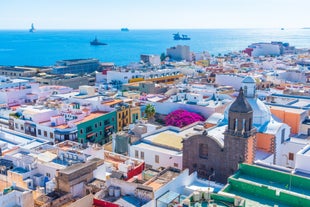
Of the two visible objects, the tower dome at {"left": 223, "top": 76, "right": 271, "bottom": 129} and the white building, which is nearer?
the tower dome at {"left": 223, "top": 76, "right": 271, "bottom": 129}

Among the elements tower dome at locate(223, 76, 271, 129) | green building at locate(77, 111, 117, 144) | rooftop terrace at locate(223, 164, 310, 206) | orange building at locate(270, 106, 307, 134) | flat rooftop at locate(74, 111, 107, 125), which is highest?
tower dome at locate(223, 76, 271, 129)

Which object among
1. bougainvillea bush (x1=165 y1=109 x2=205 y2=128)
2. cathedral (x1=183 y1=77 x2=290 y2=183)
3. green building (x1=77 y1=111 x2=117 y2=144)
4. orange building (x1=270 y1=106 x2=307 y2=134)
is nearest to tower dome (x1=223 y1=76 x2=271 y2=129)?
cathedral (x1=183 y1=77 x2=290 y2=183)

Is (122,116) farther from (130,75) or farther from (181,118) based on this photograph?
(130,75)

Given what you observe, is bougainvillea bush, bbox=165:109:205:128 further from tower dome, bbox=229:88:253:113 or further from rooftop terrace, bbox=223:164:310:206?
rooftop terrace, bbox=223:164:310:206

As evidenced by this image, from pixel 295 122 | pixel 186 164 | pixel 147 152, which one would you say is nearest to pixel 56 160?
pixel 147 152

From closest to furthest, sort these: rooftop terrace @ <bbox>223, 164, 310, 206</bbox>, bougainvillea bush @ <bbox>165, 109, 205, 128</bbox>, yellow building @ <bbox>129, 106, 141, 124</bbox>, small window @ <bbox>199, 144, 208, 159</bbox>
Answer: rooftop terrace @ <bbox>223, 164, 310, 206</bbox> < small window @ <bbox>199, 144, 208, 159</bbox> < bougainvillea bush @ <bbox>165, 109, 205, 128</bbox> < yellow building @ <bbox>129, 106, 141, 124</bbox>

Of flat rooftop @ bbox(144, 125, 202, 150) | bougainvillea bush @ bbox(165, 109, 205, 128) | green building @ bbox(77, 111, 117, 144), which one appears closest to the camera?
flat rooftop @ bbox(144, 125, 202, 150)

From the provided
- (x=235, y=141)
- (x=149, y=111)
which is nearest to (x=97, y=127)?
(x=149, y=111)
